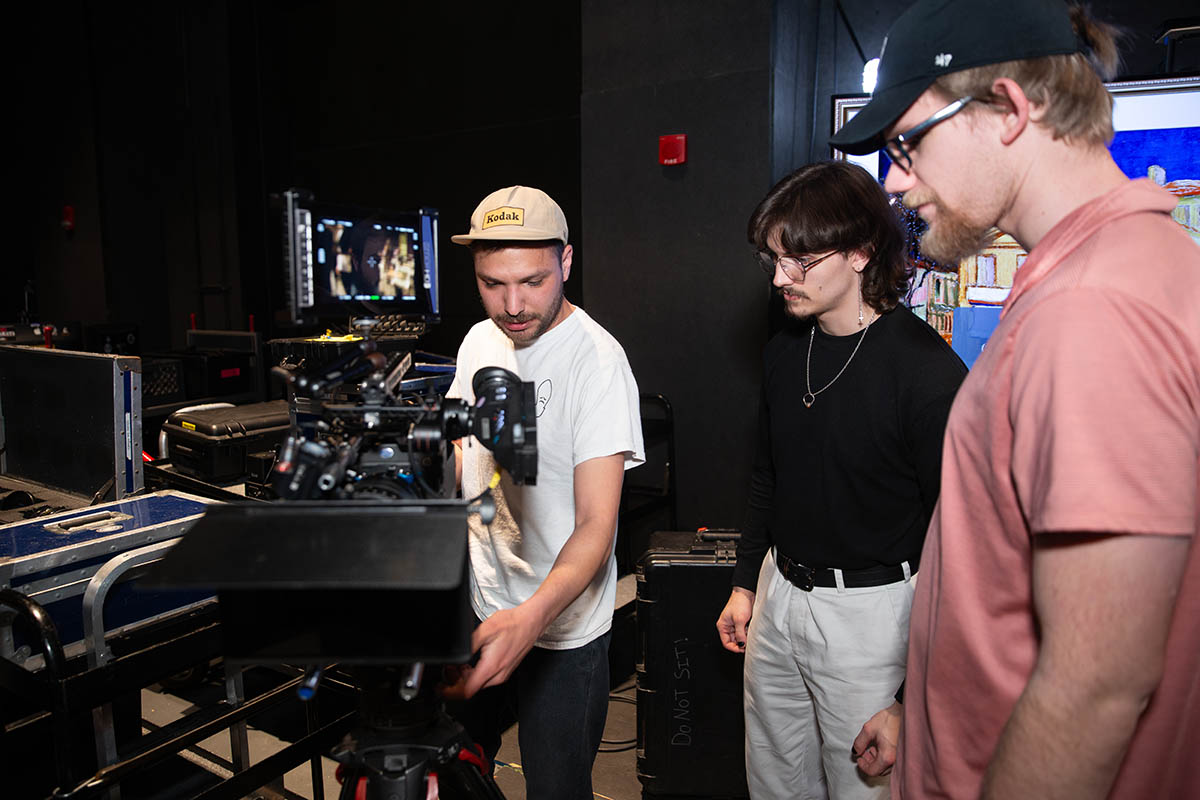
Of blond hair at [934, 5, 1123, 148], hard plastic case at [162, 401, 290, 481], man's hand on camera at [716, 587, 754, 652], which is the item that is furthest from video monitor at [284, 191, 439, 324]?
hard plastic case at [162, 401, 290, 481]

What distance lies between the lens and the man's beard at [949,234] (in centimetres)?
82

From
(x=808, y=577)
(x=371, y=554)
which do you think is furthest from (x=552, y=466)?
(x=371, y=554)

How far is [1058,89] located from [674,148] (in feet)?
8.44

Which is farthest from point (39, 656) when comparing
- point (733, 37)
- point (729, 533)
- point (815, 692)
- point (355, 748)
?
point (733, 37)

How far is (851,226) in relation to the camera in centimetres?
157

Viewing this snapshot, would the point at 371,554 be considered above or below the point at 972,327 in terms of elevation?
below

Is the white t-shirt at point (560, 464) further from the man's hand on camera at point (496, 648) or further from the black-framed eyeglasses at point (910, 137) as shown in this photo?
the black-framed eyeglasses at point (910, 137)

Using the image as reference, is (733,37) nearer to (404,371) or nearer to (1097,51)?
(1097,51)

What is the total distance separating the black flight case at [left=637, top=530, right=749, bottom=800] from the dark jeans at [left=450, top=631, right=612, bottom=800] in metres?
0.78

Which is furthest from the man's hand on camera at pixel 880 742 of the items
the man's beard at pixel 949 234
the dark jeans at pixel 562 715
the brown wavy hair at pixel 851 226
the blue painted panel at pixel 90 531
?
the blue painted panel at pixel 90 531

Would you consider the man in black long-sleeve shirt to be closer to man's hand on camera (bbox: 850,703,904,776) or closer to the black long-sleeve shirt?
the black long-sleeve shirt

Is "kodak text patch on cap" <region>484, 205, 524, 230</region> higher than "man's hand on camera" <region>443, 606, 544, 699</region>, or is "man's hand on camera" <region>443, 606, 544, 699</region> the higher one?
"kodak text patch on cap" <region>484, 205, 524, 230</region>

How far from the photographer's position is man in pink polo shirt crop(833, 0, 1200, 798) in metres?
0.60

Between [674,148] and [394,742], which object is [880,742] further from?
[674,148]
